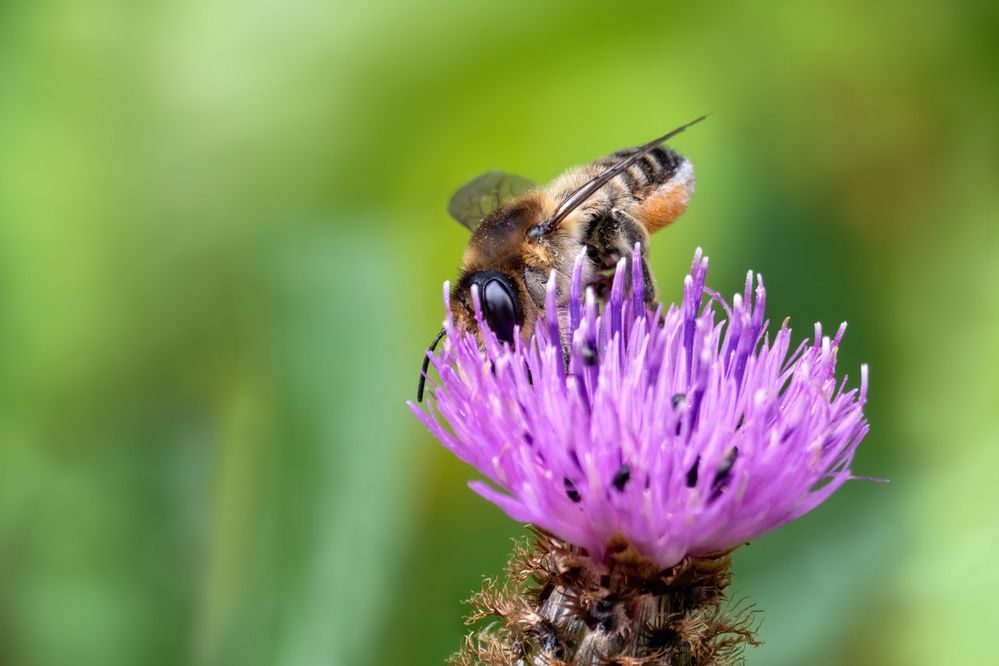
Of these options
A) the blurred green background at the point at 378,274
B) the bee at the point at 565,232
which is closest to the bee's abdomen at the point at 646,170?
the bee at the point at 565,232

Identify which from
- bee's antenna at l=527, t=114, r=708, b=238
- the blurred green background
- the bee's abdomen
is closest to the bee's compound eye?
bee's antenna at l=527, t=114, r=708, b=238

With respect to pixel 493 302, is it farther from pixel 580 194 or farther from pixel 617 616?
pixel 617 616

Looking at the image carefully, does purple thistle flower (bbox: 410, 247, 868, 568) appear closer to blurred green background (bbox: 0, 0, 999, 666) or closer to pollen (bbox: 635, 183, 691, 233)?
pollen (bbox: 635, 183, 691, 233)

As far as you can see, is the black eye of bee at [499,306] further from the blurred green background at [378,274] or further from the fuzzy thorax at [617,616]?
the blurred green background at [378,274]

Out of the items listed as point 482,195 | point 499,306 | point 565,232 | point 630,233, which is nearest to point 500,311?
point 499,306

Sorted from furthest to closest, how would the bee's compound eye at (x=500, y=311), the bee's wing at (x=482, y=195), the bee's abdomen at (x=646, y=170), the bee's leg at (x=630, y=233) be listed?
1. the bee's wing at (x=482, y=195)
2. the bee's abdomen at (x=646, y=170)
3. the bee's leg at (x=630, y=233)
4. the bee's compound eye at (x=500, y=311)

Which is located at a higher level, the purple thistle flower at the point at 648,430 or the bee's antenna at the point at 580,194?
the bee's antenna at the point at 580,194
